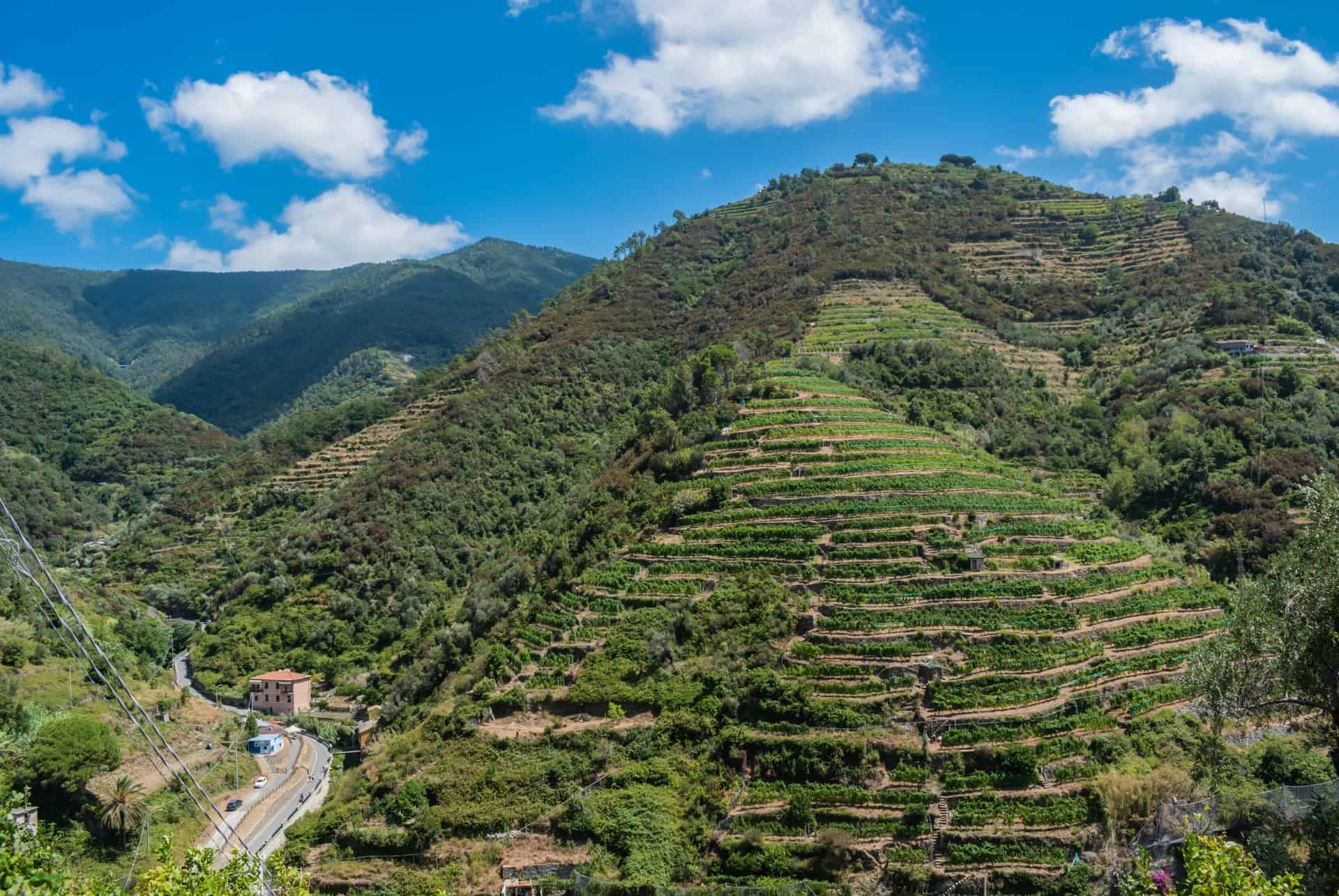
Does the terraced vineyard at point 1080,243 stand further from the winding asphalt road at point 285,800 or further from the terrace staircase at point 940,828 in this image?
the winding asphalt road at point 285,800

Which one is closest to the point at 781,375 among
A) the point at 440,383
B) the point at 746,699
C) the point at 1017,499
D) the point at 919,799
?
the point at 1017,499

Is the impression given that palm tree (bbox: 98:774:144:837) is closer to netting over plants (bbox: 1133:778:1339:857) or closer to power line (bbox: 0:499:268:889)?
power line (bbox: 0:499:268:889)

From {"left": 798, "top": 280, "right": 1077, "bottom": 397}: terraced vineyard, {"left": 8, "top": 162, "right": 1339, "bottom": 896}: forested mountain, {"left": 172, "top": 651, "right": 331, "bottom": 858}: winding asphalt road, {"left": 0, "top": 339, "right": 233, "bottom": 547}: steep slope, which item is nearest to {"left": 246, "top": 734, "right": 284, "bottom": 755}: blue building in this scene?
{"left": 172, "top": 651, "right": 331, "bottom": 858}: winding asphalt road

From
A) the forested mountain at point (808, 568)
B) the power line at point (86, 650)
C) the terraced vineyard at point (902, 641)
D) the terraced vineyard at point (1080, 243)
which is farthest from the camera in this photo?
the terraced vineyard at point (1080, 243)

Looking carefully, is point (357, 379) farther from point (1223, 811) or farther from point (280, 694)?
point (1223, 811)

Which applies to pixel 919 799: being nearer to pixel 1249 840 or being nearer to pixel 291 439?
pixel 1249 840

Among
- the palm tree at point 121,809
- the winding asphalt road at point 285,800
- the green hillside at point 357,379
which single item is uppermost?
the green hillside at point 357,379

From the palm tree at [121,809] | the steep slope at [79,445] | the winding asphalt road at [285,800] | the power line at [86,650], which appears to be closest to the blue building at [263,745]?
the winding asphalt road at [285,800]
